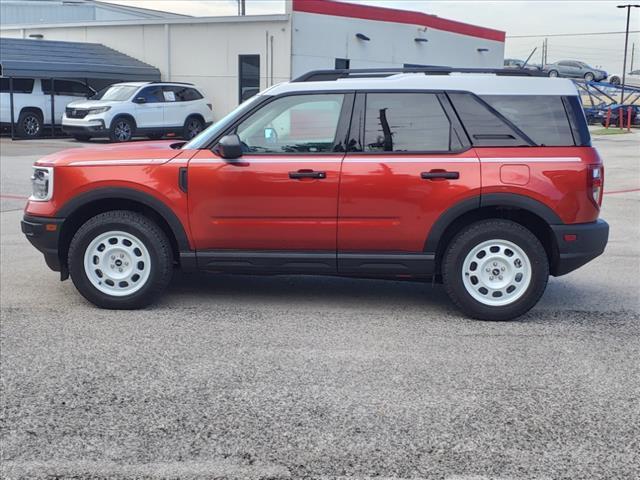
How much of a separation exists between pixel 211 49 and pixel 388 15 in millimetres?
7613

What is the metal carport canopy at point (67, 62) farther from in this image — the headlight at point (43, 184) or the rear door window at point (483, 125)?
the rear door window at point (483, 125)

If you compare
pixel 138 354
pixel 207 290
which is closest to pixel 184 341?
pixel 138 354

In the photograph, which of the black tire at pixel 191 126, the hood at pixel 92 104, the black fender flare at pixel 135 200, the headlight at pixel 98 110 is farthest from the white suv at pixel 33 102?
the black fender flare at pixel 135 200

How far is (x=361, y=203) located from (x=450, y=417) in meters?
2.20

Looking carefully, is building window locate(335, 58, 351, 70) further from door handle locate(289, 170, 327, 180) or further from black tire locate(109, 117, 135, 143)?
door handle locate(289, 170, 327, 180)

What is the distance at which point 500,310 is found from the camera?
6.20 metres

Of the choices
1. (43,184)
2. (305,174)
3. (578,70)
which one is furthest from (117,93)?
(578,70)

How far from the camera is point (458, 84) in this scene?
6230 mm

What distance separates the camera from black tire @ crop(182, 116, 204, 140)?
25.4 meters

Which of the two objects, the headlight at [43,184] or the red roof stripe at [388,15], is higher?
the red roof stripe at [388,15]

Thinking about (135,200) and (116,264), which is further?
(116,264)

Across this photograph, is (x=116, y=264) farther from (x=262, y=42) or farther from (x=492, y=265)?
(x=262, y=42)

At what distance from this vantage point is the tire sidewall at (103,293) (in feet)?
20.6

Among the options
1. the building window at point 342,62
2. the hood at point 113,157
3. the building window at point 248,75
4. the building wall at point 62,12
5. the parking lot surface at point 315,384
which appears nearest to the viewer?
the parking lot surface at point 315,384
